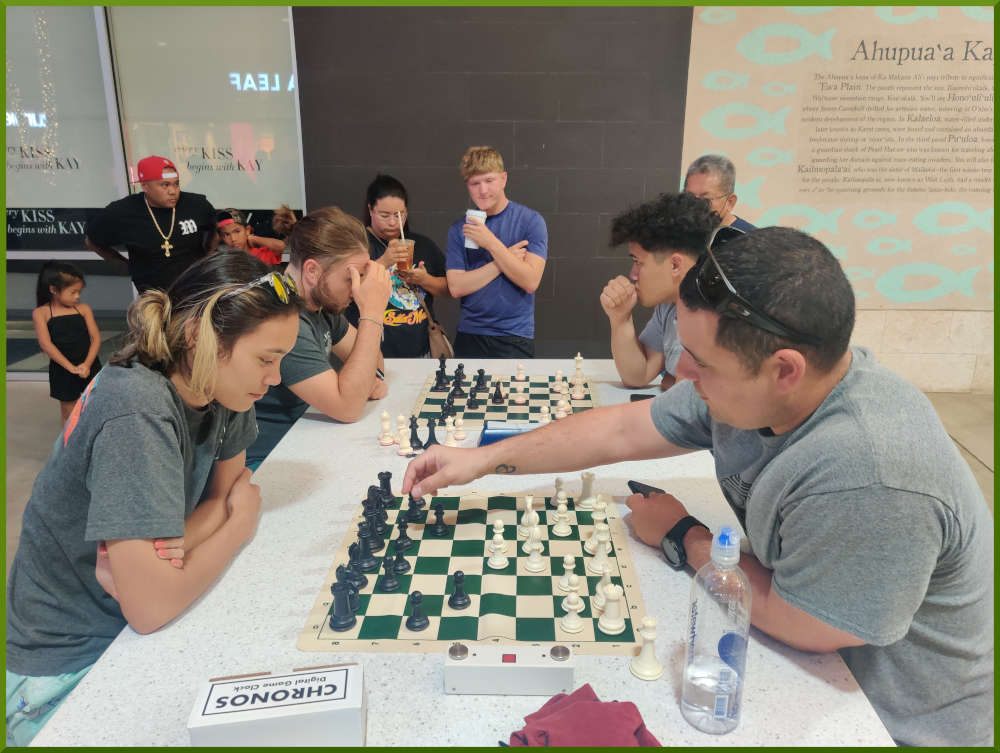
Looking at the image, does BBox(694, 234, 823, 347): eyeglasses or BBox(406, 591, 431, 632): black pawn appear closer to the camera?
BBox(694, 234, 823, 347): eyeglasses

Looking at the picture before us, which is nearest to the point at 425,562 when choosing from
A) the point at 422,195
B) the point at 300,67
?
the point at 422,195

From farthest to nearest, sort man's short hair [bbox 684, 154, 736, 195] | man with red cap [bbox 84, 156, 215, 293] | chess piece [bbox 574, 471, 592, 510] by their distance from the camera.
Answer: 1. man with red cap [bbox 84, 156, 215, 293]
2. man's short hair [bbox 684, 154, 736, 195]
3. chess piece [bbox 574, 471, 592, 510]

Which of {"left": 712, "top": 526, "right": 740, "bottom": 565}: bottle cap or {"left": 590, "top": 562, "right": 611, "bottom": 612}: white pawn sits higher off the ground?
{"left": 712, "top": 526, "right": 740, "bottom": 565}: bottle cap

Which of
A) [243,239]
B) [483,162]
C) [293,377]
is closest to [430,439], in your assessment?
[293,377]

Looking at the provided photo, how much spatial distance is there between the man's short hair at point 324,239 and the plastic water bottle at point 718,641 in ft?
4.91

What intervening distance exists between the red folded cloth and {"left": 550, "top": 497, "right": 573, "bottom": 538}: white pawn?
0.51 m

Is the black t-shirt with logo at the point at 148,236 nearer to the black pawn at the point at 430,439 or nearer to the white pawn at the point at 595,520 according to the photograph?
the black pawn at the point at 430,439

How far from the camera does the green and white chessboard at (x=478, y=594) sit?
1.14 m

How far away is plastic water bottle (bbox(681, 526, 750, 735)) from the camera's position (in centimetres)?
95

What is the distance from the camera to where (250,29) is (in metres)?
4.38

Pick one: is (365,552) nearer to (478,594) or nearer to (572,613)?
(478,594)

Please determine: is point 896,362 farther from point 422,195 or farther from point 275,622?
point 275,622

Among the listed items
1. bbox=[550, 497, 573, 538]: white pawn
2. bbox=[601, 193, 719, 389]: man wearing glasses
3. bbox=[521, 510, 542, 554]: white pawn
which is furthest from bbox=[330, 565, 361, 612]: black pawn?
bbox=[601, 193, 719, 389]: man wearing glasses

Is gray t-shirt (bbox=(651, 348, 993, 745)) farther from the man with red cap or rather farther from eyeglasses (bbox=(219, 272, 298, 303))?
the man with red cap
